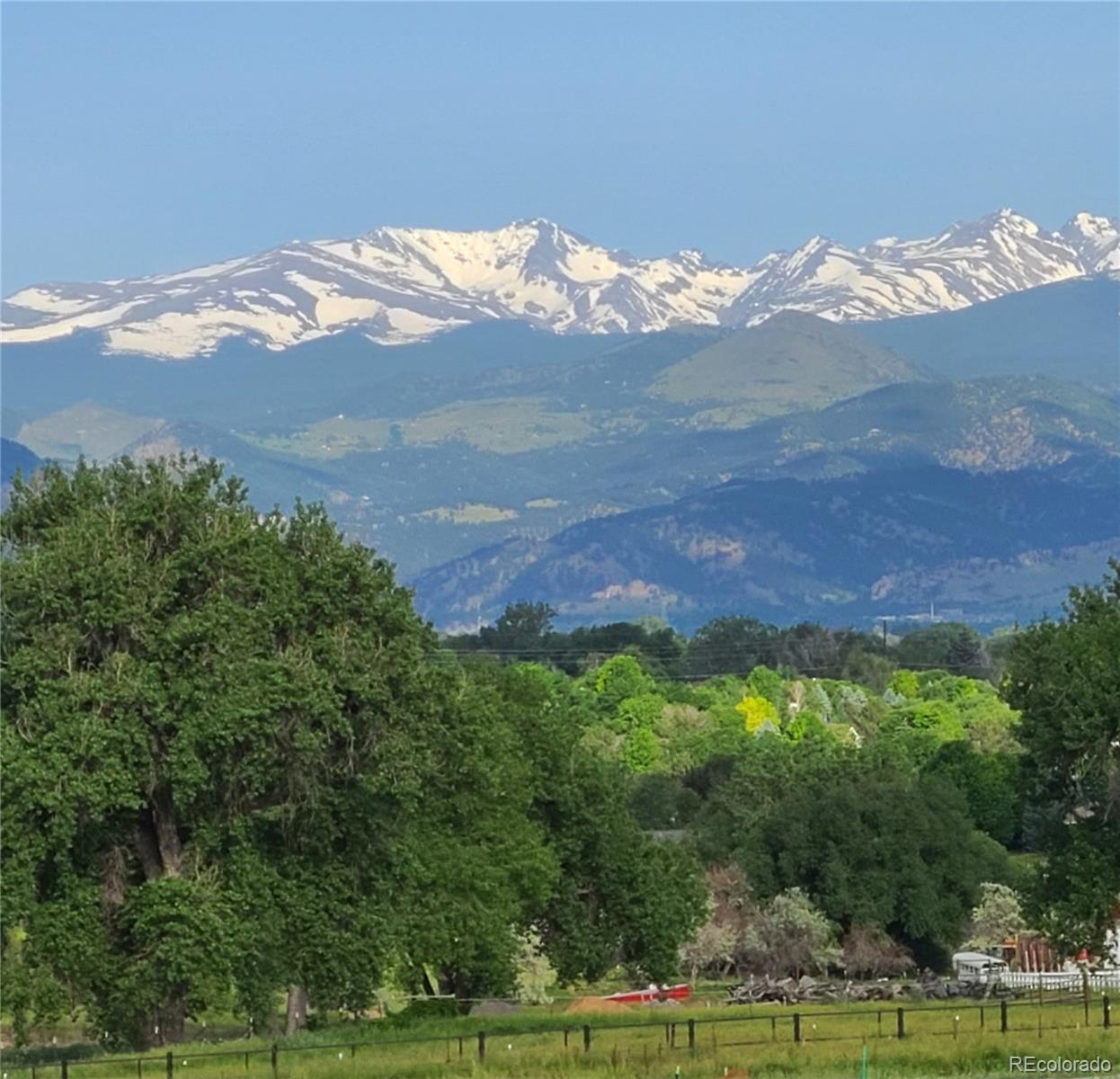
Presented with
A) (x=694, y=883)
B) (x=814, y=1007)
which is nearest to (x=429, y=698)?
(x=814, y=1007)

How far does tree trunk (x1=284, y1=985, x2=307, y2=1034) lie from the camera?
56284mm

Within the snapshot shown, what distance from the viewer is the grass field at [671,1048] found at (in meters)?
39.8

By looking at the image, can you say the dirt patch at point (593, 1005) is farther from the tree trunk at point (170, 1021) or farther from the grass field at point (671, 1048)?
the tree trunk at point (170, 1021)

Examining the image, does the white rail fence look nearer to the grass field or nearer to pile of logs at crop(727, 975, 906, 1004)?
pile of logs at crop(727, 975, 906, 1004)

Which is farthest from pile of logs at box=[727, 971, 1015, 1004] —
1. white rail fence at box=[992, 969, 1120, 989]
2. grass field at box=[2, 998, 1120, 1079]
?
grass field at box=[2, 998, 1120, 1079]

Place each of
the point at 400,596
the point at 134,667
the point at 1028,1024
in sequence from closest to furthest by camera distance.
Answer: the point at 1028,1024, the point at 134,667, the point at 400,596

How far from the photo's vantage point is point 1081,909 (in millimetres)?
57562

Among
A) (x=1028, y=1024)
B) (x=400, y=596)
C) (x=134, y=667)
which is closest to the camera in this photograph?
(x=1028, y=1024)

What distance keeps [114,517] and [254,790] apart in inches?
Answer: 246

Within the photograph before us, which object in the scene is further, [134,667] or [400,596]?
[400,596]

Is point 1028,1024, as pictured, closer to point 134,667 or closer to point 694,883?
point 134,667

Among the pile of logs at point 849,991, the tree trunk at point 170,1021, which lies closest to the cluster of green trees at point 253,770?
the tree trunk at point 170,1021
